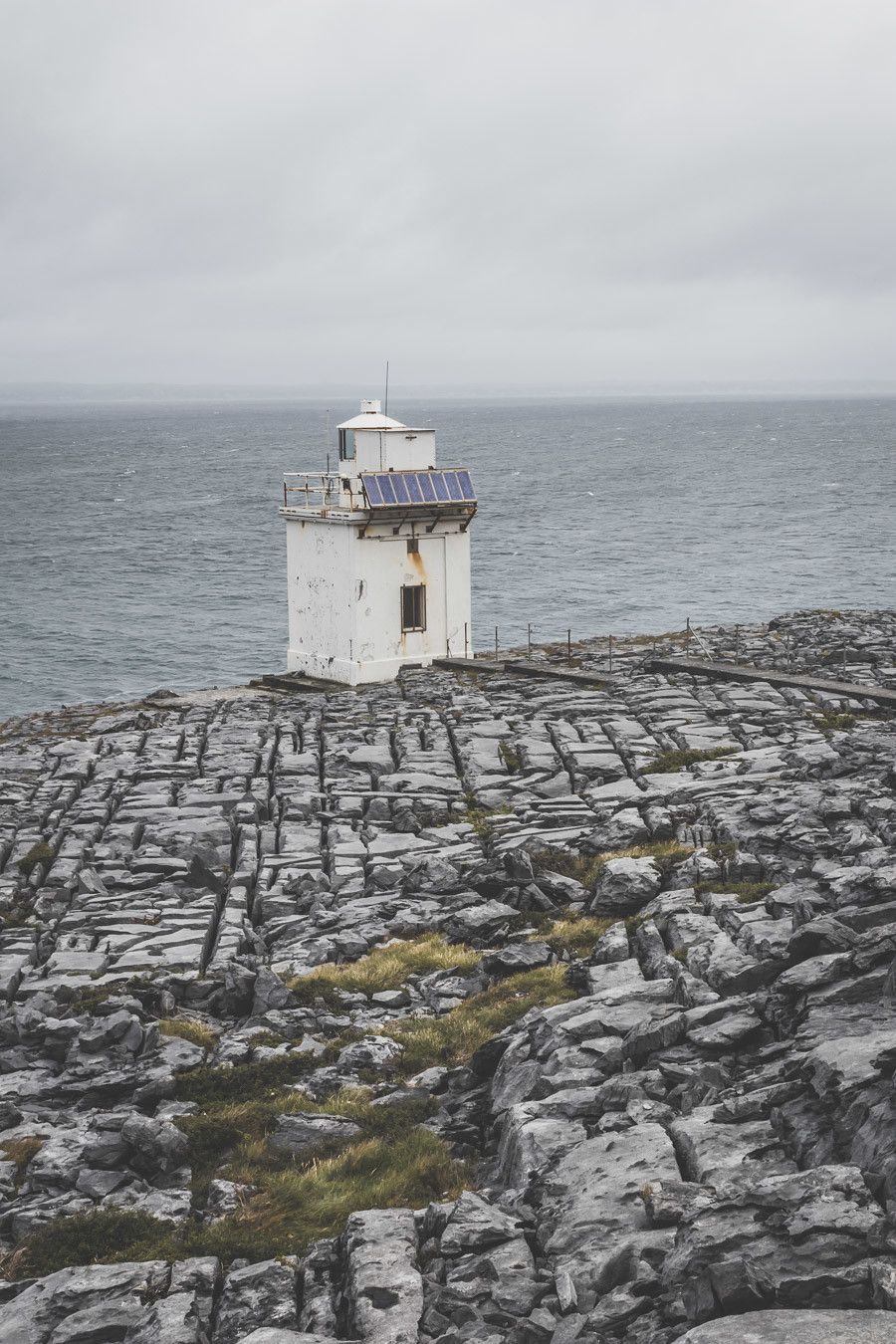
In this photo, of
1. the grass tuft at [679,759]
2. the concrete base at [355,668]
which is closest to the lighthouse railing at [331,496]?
the concrete base at [355,668]

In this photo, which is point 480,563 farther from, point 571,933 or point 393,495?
point 571,933

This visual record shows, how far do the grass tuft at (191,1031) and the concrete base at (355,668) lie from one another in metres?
25.5

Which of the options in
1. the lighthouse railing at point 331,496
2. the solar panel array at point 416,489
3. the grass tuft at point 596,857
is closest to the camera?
the grass tuft at point 596,857

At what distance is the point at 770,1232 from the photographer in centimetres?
816

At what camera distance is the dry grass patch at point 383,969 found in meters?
16.4

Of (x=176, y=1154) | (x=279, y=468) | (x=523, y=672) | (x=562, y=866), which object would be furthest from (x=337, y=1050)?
(x=279, y=468)

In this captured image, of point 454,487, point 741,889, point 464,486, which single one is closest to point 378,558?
point 454,487

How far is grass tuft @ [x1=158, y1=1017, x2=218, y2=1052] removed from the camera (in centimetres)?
1509

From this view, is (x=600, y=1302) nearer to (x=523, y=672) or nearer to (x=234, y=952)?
(x=234, y=952)

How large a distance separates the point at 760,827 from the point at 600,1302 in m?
11.6

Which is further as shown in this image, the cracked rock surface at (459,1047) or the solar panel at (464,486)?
the solar panel at (464,486)

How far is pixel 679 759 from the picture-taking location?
26031 millimetres

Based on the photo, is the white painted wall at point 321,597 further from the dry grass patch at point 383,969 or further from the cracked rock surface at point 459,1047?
the dry grass patch at point 383,969

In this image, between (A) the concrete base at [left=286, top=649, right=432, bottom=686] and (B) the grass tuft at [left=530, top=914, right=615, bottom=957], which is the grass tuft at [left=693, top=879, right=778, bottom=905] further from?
(A) the concrete base at [left=286, top=649, right=432, bottom=686]
